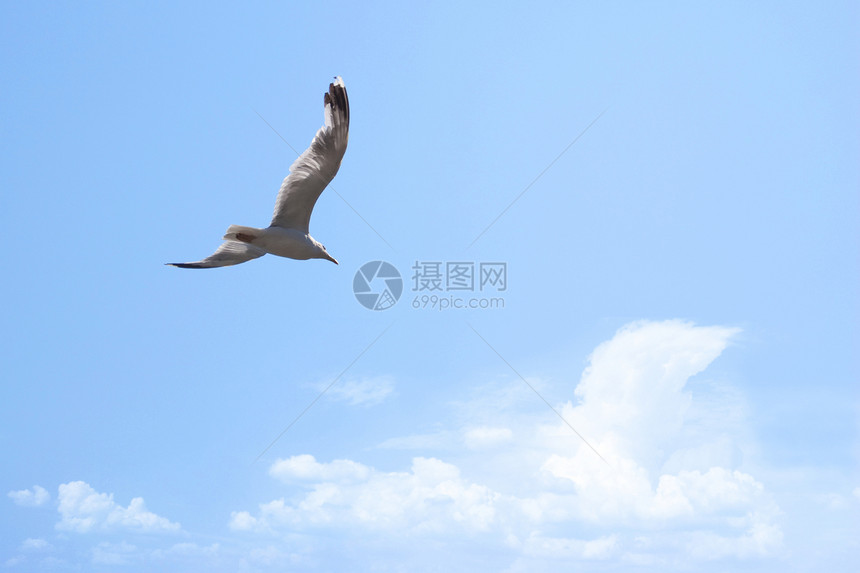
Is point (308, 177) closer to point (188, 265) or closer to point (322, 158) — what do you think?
point (322, 158)

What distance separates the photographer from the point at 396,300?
15188mm

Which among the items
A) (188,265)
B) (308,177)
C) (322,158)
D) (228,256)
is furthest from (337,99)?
(188,265)

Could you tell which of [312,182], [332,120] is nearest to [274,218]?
[312,182]

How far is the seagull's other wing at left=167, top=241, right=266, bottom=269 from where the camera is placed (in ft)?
37.8

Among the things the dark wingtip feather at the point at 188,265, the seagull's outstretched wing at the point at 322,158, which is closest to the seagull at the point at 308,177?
the seagull's outstretched wing at the point at 322,158

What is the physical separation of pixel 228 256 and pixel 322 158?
6.82 feet

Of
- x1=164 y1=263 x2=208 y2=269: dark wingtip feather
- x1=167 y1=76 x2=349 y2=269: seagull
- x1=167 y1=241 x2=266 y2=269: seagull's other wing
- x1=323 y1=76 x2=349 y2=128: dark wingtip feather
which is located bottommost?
x1=164 y1=263 x2=208 y2=269: dark wingtip feather

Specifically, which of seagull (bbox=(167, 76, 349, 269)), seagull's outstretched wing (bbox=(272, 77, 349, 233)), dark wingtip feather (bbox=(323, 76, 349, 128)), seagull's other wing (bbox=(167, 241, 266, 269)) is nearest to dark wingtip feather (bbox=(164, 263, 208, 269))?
seagull's other wing (bbox=(167, 241, 266, 269))

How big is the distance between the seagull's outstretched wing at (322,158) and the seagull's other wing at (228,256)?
940mm

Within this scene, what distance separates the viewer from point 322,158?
11.9m

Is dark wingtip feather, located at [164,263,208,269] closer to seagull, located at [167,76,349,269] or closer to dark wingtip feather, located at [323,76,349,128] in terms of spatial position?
seagull, located at [167,76,349,269]

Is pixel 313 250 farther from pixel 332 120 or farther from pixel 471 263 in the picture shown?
pixel 471 263

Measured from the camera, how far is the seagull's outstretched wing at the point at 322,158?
468 inches

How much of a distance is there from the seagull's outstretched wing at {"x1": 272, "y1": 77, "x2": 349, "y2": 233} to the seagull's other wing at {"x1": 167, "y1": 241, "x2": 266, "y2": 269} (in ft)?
3.08
